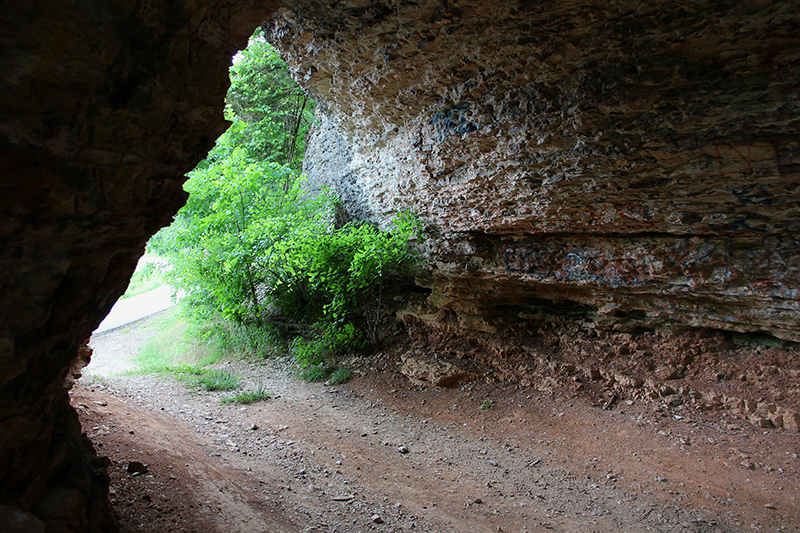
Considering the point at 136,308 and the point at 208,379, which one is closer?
the point at 208,379

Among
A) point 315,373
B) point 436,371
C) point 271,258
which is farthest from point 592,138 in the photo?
point 271,258

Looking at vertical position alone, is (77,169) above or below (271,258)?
above

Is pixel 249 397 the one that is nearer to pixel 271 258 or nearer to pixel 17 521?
pixel 271 258

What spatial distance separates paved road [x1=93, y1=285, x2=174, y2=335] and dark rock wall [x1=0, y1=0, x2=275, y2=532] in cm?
944

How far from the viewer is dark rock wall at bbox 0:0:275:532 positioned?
5.28 ft

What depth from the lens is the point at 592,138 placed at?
4031 mm

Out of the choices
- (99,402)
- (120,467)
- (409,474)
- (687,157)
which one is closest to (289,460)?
(409,474)

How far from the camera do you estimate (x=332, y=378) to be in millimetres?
6457

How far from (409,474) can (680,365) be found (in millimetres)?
3287

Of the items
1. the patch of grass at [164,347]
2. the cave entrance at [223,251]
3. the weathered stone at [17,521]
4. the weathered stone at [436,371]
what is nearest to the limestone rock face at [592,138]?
the weathered stone at [436,371]

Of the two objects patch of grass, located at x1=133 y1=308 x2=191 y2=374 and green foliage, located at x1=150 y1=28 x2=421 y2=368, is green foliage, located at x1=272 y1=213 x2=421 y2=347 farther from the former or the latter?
patch of grass, located at x1=133 y1=308 x2=191 y2=374

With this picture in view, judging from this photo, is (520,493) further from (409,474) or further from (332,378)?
(332,378)

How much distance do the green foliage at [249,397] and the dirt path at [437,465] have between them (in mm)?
164

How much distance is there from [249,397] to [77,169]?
445 cm
